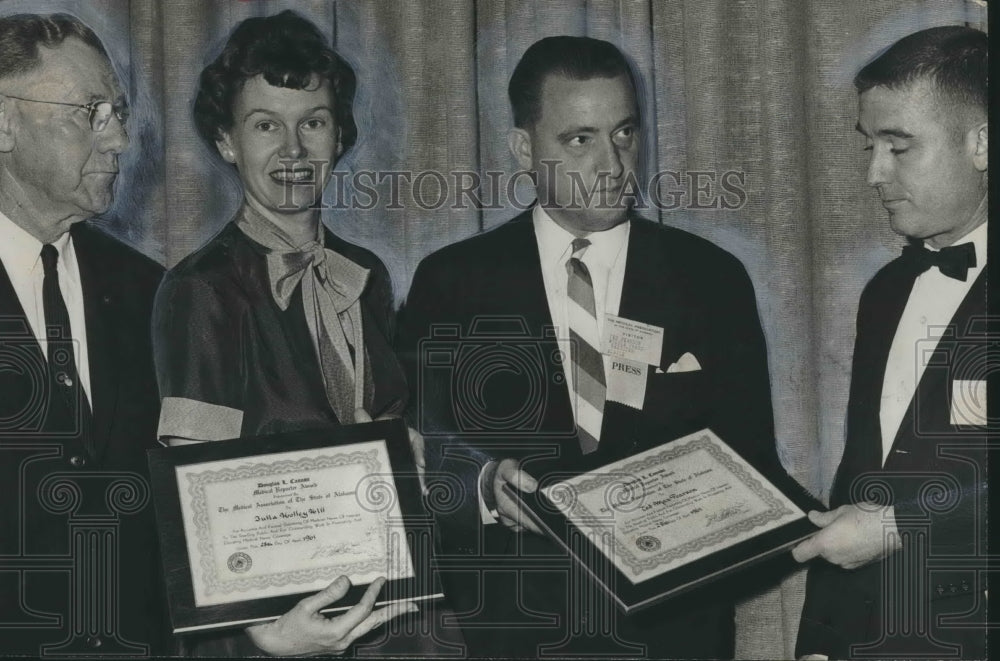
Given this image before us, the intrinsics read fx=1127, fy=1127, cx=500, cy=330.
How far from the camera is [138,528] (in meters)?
3.07

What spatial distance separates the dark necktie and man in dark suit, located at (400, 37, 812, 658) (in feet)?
2.96

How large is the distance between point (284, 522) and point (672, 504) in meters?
1.03

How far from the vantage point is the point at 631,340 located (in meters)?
3.11

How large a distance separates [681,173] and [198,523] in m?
1.62

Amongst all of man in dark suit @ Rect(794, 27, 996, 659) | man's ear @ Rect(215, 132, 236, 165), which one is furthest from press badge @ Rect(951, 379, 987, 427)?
man's ear @ Rect(215, 132, 236, 165)

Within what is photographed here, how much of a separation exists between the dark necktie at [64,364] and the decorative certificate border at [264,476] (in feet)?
1.17

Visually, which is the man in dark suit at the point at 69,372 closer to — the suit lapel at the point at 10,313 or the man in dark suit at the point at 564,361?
the suit lapel at the point at 10,313

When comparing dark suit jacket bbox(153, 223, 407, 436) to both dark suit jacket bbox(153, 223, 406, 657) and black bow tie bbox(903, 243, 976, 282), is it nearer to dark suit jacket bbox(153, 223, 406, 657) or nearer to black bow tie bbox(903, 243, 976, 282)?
dark suit jacket bbox(153, 223, 406, 657)

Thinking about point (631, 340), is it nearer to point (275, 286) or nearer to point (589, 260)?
point (589, 260)

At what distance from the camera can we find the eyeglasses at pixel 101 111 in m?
3.12

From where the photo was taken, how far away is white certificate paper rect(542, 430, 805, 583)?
2.93 metres

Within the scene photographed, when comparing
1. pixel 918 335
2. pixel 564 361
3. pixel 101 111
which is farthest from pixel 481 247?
pixel 918 335

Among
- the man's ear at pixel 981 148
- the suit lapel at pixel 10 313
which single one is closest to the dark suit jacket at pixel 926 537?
the man's ear at pixel 981 148

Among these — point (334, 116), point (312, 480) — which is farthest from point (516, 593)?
point (334, 116)
